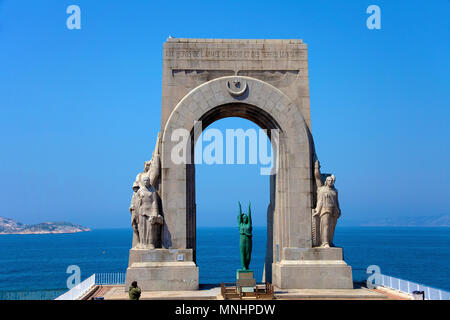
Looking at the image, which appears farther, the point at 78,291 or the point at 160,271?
the point at 78,291

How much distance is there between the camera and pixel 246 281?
19.7 metres

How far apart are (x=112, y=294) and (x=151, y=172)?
5.11m

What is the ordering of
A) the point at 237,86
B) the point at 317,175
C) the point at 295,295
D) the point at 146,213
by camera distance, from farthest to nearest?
the point at 237,86, the point at 317,175, the point at 146,213, the point at 295,295

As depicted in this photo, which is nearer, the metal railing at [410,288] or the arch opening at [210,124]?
the metal railing at [410,288]

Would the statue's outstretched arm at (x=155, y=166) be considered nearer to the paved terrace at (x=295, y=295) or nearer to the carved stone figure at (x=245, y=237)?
the carved stone figure at (x=245, y=237)

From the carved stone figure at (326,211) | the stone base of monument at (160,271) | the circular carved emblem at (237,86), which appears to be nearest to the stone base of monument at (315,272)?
the carved stone figure at (326,211)

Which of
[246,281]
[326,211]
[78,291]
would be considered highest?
[326,211]

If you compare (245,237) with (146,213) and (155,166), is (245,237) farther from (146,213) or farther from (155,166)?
(155,166)

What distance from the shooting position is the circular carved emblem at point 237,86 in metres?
22.2

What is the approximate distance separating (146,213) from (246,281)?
4875 millimetres

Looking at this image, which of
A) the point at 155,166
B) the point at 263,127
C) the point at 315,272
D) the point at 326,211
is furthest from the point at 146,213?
the point at 326,211

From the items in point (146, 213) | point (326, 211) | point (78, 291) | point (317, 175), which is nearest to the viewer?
point (78, 291)

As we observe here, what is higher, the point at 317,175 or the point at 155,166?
the point at 155,166

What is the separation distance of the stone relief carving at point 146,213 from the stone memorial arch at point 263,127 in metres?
0.05
